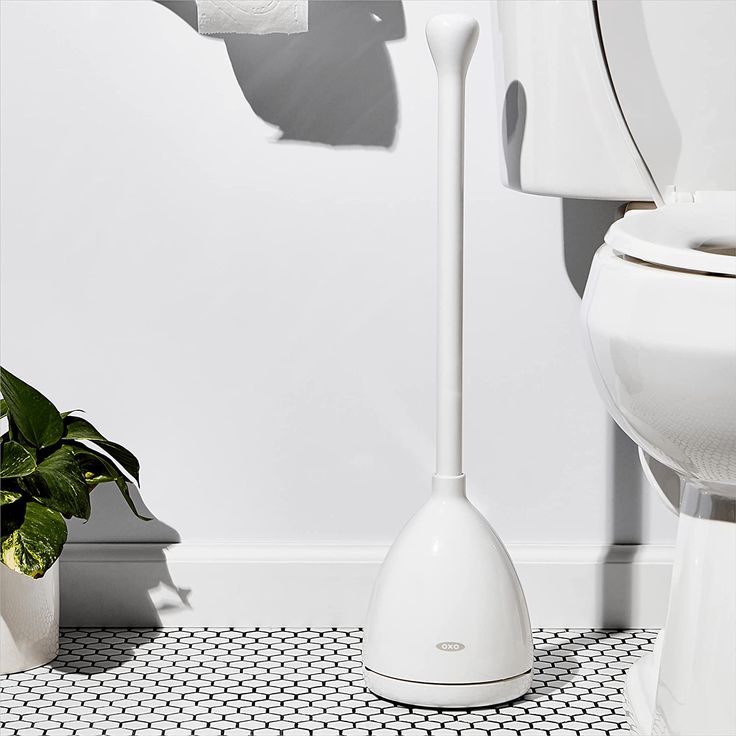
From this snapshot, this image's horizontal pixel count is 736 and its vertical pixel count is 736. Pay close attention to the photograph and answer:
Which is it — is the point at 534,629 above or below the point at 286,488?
below

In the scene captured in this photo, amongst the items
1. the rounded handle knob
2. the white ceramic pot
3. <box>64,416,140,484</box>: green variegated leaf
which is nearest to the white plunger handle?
the rounded handle knob

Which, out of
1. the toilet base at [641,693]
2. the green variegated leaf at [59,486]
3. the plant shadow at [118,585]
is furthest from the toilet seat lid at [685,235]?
the plant shadow at [118,585]

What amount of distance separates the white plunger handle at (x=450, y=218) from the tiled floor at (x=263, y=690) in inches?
10.3

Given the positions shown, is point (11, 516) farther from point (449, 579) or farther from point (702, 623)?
point (702, 623)

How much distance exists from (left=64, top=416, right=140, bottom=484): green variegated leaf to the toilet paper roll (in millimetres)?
473

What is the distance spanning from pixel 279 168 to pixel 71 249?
Answer: 10.9 inches

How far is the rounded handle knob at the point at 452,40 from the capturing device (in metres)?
1.17

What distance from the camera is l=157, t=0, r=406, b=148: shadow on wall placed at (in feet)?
4.41

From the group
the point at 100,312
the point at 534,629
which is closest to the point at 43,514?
the point at 100,312

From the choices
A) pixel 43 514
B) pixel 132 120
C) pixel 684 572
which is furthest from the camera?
pixel 132 120

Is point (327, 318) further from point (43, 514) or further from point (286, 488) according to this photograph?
point (43, 514)

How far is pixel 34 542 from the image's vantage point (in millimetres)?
1154

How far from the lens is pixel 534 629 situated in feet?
4.63

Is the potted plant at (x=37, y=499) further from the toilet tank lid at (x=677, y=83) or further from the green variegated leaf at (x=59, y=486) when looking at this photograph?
the toilet tank lid at (x=677, y=83)
